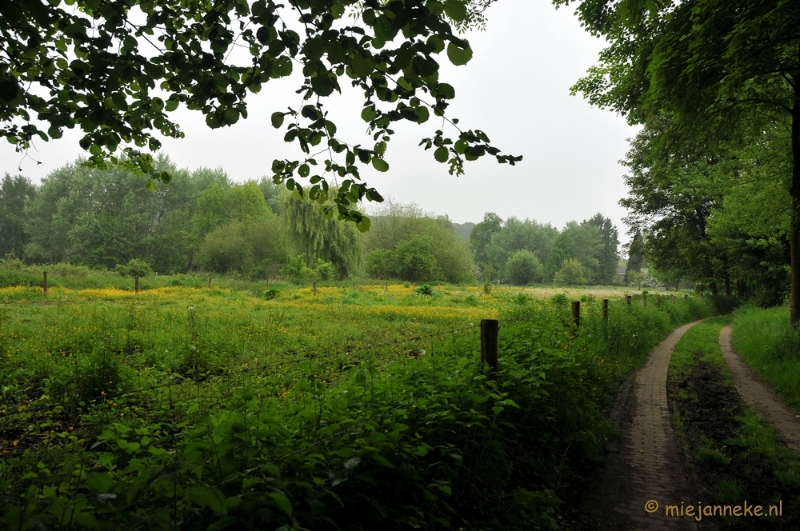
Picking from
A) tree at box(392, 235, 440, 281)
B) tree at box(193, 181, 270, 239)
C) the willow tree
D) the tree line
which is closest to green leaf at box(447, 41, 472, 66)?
the tree line

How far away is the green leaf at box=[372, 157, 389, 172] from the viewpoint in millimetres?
3027

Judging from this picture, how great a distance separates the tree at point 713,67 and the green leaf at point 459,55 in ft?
5.16

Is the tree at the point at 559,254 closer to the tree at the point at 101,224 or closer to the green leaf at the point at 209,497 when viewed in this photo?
the tree at the point at 101,224

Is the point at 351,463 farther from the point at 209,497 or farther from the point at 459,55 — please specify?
the point at 459,55

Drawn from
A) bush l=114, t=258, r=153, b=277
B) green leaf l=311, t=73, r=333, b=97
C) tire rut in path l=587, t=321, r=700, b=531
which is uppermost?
green leaf l=311, t=73, r=333, b=97

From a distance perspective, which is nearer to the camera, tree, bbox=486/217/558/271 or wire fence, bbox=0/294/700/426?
wire fence, bbox=0/294/700/426

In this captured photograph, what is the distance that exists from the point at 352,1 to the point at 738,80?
6.90 metres

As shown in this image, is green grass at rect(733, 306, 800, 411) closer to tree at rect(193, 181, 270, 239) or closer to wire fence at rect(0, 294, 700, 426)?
wire fence at rect(0, 294, 700, 426)

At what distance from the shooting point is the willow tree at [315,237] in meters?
40.9

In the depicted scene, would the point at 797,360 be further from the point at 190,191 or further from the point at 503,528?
the point at 190,191

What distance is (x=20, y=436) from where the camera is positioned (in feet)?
15.8

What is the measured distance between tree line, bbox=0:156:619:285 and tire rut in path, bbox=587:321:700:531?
34078 mm

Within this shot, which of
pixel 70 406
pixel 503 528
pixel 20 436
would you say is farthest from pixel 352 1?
pixel 70 406

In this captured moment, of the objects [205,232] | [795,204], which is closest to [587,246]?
[205,232]
